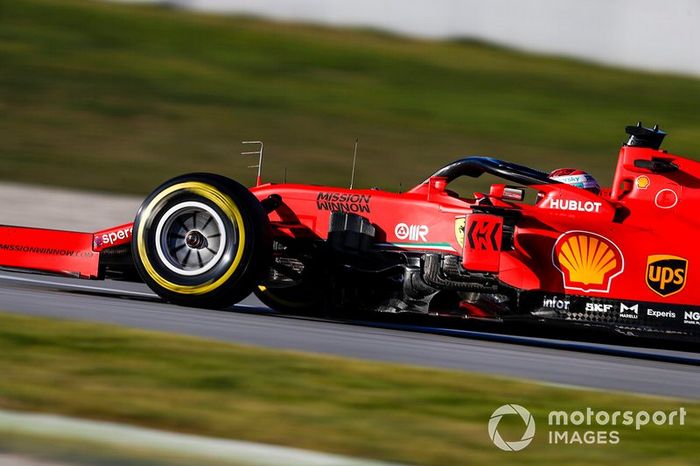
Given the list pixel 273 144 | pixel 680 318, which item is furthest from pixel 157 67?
pixel 680 318

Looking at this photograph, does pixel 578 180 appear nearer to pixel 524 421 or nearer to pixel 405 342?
pixel 405 342

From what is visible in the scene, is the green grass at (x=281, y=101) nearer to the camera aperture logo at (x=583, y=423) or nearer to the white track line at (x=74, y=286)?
the white track line at (x=74, y=286)

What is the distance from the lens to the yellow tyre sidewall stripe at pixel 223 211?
7.24 m

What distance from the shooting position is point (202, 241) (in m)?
7.42

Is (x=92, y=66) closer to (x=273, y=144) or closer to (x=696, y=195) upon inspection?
(x=273, y=144)

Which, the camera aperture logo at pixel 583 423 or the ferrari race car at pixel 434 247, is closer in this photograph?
the camera aperture logo at pixel 583 423

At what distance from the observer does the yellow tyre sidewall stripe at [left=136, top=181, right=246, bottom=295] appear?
724 cm

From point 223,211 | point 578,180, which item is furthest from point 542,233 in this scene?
point 223,211

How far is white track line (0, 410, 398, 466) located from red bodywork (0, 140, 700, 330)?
3.28m

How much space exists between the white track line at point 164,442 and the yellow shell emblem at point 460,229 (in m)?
3.28

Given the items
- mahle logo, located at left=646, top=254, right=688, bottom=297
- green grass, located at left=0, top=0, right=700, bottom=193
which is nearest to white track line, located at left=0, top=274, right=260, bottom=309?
mahle logo, located at left=646, top=254, right=688, bottom=297

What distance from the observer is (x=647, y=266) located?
7078mm

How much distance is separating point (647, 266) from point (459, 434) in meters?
2.84

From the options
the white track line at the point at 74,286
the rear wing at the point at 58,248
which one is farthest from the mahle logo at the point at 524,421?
the white track line at the point at 74,286
